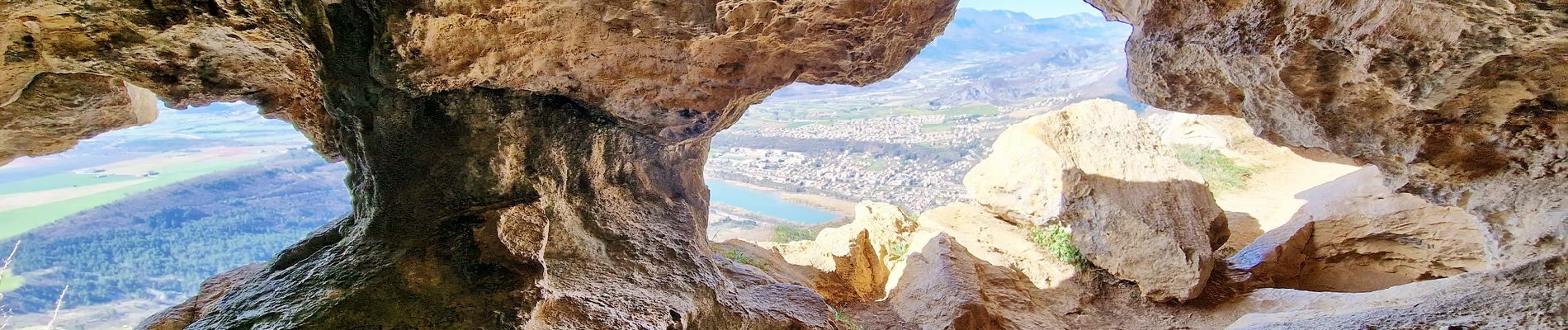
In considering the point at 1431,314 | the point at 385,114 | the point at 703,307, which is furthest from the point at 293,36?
the point at 1431,314

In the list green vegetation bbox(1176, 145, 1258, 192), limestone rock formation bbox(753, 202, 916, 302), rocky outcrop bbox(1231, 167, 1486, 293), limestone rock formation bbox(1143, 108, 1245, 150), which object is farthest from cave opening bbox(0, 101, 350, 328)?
limestone rock formation bbox(1143, 108, 1245, 150)

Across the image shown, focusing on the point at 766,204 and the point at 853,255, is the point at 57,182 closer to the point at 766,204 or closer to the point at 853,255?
the point at 766,204

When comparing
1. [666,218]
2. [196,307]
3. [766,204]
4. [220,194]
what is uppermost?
[666,218]

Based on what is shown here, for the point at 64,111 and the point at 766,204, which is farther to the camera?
the point at 766,204

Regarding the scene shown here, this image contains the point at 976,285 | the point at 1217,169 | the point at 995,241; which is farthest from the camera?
the point at 1217,169

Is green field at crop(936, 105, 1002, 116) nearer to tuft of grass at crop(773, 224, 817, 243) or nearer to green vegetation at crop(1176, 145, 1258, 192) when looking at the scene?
tuft of grass at crop(773, 224, 817, 243)

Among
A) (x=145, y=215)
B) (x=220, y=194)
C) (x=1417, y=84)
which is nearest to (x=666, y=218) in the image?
(x=1417, y=84)
